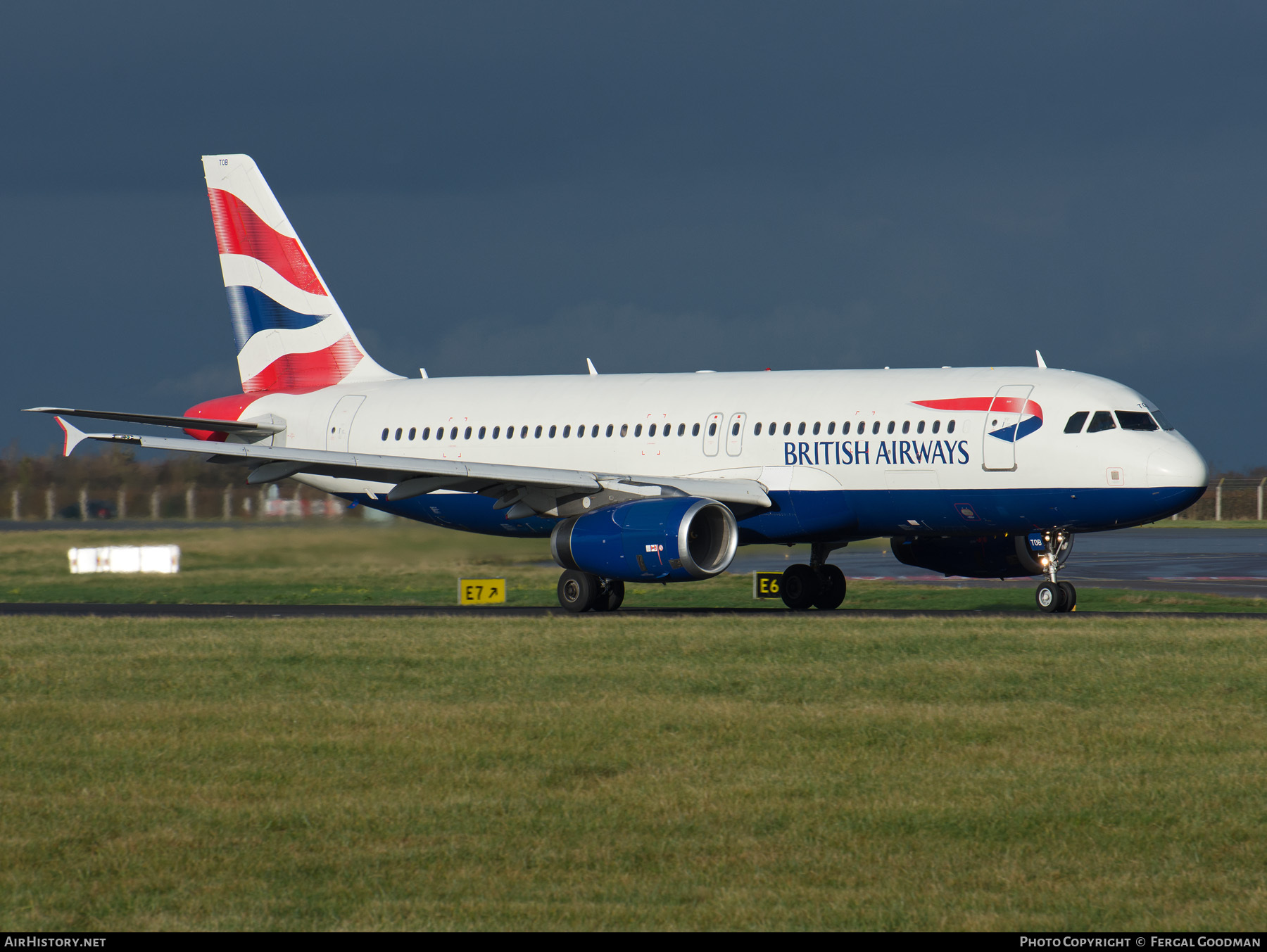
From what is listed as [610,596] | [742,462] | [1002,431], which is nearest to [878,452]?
[1002,431]

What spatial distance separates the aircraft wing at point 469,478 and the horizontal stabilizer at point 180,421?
569 millimetres

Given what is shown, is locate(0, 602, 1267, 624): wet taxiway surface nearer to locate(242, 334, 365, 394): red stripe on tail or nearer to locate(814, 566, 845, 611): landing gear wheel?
locate(814, 566, 845, 611): landing gear wheel

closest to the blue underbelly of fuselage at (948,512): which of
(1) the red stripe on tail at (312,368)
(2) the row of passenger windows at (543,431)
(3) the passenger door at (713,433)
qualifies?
(3) the passenger door at (713,433)

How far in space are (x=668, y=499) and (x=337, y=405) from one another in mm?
9681

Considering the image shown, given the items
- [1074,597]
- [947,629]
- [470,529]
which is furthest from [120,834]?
[470,529]

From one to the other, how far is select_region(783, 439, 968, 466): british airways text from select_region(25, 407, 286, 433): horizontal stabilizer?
10980 millimetres

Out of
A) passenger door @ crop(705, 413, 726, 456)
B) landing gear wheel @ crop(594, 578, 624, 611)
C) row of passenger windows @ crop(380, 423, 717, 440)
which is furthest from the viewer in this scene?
row of passenger windows @ crop(380, 423, 717, 440)

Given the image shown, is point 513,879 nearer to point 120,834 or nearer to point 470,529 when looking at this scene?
point 120,834

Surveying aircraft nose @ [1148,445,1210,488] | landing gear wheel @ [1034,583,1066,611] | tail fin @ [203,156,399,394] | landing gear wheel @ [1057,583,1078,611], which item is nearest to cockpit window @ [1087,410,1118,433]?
aircraft nose @ [1148,445,1210,488]

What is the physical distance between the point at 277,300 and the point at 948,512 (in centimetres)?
1501

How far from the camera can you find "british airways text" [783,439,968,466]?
941 inches

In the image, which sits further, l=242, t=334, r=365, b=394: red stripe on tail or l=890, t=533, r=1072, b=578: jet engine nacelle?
l=242, t=334, r=365, b=394: red stripe on tail

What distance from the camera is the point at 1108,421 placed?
23438 mm

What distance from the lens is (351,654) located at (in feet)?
57.1
